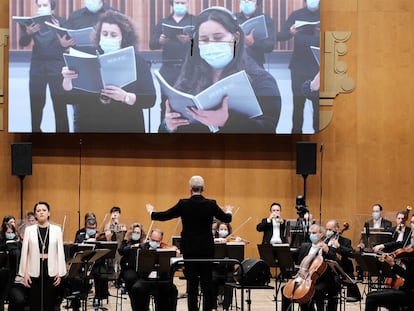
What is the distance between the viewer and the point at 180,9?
51.6 ft

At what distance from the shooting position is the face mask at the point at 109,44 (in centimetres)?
1572

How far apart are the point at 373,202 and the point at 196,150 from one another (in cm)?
376

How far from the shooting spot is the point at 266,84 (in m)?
15.6

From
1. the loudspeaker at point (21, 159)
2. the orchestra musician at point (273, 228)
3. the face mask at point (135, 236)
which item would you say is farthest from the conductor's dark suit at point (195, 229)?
the loudspeaker at point (21, 159)

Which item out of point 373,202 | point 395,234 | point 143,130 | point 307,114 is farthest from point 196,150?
point 395,234

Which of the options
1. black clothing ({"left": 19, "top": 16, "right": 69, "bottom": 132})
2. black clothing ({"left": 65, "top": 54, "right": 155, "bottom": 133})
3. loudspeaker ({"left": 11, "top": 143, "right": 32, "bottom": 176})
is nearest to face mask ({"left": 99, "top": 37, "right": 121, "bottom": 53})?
black clothing ({"left": 65, "top": 54, "right": 155, "bottom": 133})

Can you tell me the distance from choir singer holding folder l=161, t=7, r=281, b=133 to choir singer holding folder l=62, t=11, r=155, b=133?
551 millimetres

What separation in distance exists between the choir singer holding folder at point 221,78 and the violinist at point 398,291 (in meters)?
6.33

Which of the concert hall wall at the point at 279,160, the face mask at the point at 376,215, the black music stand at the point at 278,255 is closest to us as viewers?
the black music stand at the point at 278,255

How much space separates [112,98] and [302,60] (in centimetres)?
378

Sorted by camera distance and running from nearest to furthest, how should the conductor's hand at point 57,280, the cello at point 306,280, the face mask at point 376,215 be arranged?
the conductor's hand at point 57,280, the cello at point 306,280, the face mask at point 376,215

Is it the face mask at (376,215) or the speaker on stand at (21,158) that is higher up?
the speaker on stand at (21,158)

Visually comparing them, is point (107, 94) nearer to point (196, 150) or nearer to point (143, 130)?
point (143, 130)

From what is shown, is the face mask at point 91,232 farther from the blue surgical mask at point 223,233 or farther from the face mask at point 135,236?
the blue surgical mask at point 223,233
